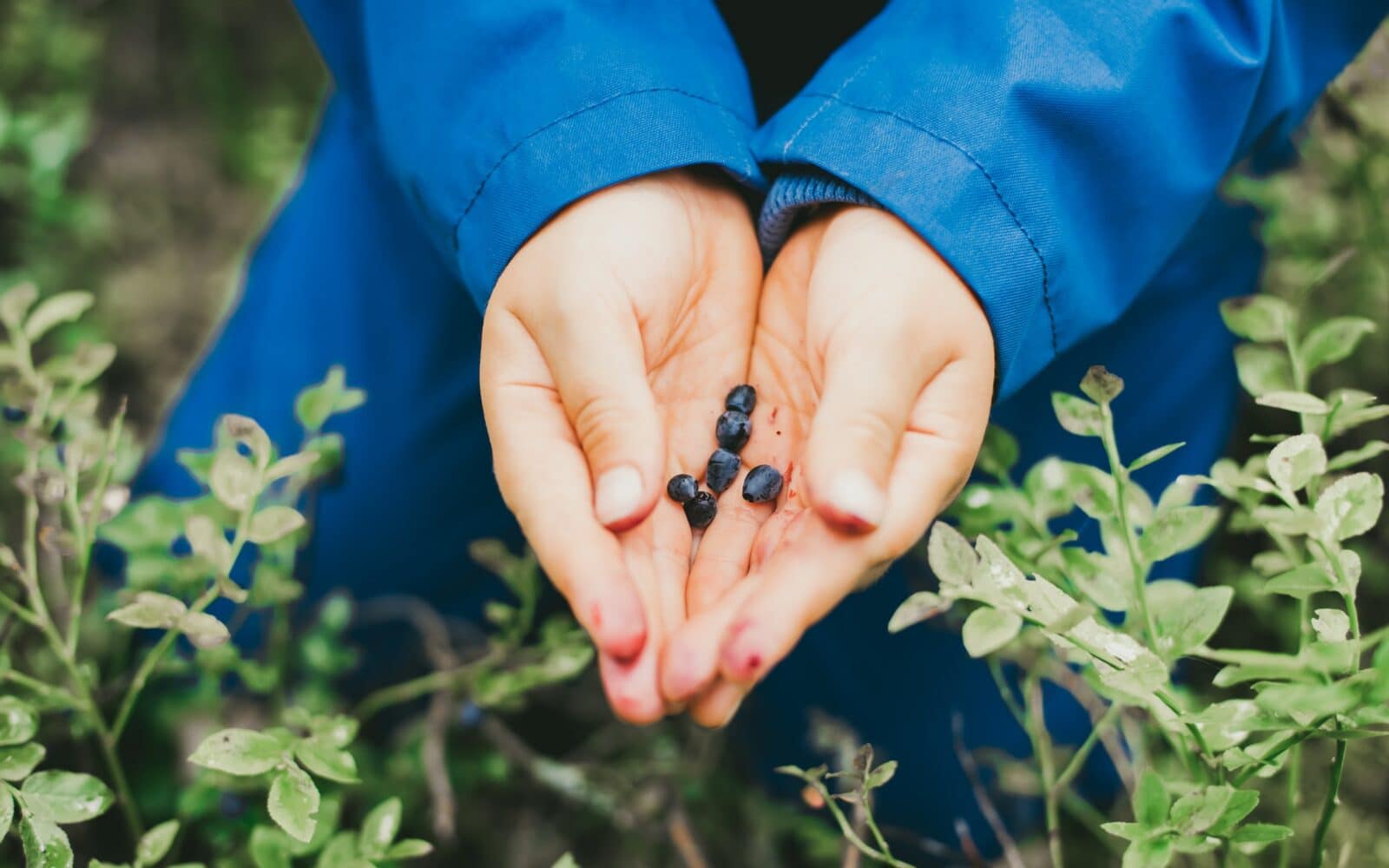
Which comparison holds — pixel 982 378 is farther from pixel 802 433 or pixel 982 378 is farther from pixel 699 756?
pixel 699 756

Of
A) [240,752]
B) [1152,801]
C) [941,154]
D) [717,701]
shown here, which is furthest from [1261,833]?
[240,752]

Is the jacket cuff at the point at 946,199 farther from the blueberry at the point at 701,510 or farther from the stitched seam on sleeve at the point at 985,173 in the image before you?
the blueberry at the point at 701,510

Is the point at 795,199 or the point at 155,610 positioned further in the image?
the point at 795,199

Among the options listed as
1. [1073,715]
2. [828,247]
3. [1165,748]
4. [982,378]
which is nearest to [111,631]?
[828,247]

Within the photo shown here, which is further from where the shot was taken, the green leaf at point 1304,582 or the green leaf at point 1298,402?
the green leaf at point 1298,402

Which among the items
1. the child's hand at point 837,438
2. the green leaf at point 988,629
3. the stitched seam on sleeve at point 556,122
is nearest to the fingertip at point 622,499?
the child's hand at point 837,438

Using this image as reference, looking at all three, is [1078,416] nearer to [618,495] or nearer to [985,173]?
[985,173]
